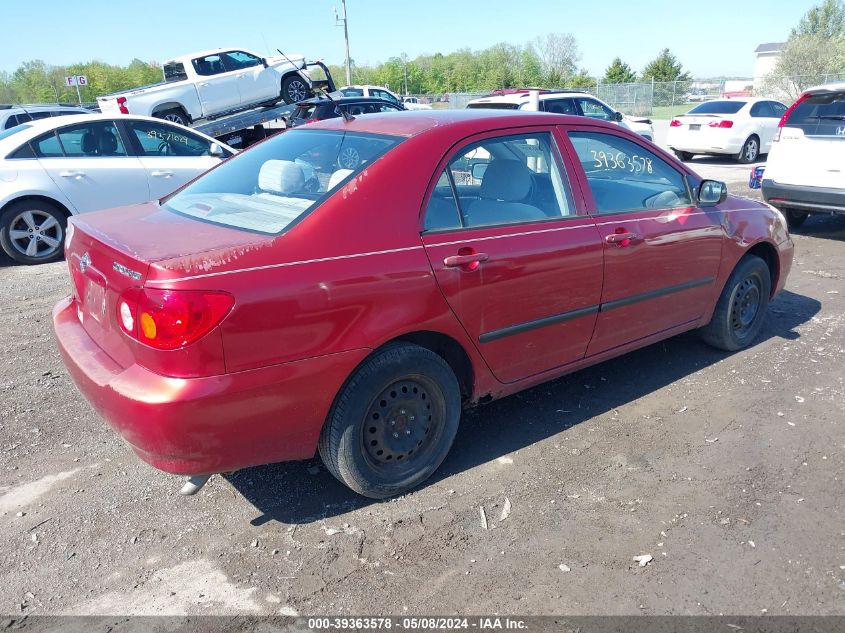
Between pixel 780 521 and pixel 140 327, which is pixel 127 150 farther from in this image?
pixel 780 521

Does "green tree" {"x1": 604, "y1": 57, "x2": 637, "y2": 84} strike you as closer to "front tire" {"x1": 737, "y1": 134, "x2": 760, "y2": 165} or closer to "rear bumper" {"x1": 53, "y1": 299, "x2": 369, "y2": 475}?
"front tire" {"x1": 737, "y1": 134, "x2": 760, "y2": 165}

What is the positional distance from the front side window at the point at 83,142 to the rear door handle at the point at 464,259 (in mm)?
6469

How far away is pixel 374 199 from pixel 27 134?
6473mm

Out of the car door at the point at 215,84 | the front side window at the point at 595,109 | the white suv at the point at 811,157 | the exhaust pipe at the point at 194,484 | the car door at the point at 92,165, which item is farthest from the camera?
the car door at the point at 215,84

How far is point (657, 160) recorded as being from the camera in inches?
171

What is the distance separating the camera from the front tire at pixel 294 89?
16.1 meters

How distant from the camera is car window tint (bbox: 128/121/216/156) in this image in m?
8.38

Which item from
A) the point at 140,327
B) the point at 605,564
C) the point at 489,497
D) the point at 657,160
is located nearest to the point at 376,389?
the point at 489,497

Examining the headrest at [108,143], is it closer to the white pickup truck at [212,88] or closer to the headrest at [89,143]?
the headrest at [89,143]

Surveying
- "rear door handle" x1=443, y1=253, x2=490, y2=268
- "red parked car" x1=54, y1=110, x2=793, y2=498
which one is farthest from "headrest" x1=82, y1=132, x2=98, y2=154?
"rear door handle" x1=443, y1=253, x2=490, y2=268

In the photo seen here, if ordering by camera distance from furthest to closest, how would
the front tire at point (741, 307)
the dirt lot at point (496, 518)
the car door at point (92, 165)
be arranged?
the car door at point (92, 165) → the front tire at point (741, 307) → the dirt lot at point (496, 518)

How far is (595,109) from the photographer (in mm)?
14742

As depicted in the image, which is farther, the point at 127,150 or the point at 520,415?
the point at 127,150

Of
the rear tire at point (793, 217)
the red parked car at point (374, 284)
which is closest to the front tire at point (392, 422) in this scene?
the red parked car at point (374, 284)
